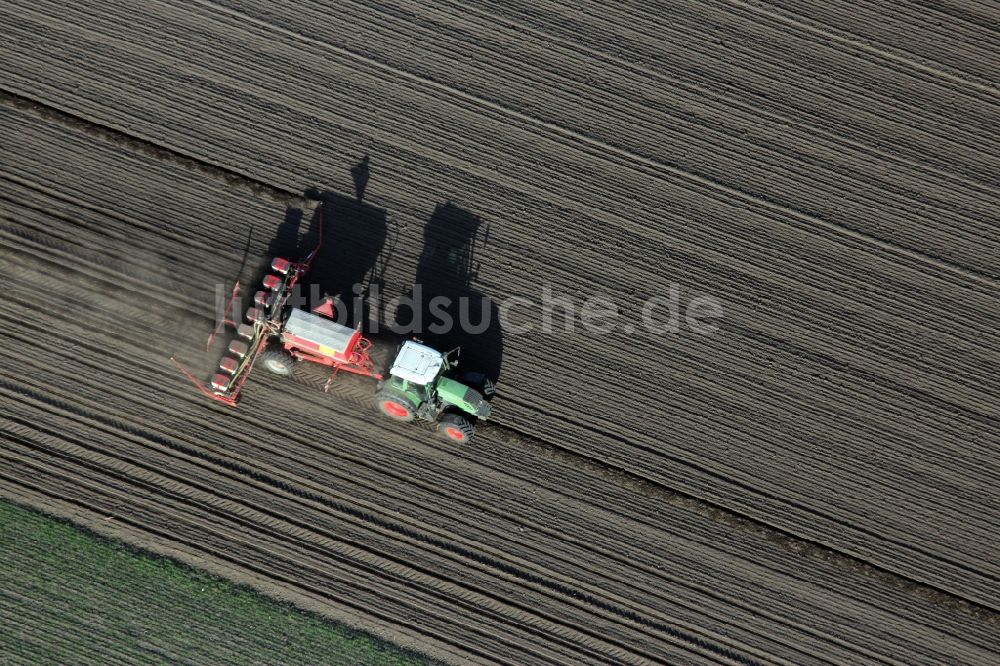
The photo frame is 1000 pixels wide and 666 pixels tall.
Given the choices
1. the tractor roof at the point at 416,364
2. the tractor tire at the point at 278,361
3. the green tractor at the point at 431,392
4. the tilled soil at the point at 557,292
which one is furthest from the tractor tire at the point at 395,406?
the tractor tire at the point at 278,361

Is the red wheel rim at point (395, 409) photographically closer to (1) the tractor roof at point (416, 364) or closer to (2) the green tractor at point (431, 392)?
(2) the green tractor at point (431, 392)

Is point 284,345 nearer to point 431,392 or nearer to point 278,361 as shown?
point 278,361

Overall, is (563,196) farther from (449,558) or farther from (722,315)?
(449,558)

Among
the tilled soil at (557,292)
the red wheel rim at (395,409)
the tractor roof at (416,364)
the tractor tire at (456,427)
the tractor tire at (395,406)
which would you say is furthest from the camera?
the tilled soil at (557,292)

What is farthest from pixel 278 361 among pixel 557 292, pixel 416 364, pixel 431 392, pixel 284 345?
pixel 557 292

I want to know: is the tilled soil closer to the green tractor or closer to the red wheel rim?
the red wheel rim

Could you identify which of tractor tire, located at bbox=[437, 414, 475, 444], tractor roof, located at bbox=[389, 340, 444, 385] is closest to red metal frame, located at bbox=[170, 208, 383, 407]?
tractor roof, located at bbox=[389, 340, 444, 385]

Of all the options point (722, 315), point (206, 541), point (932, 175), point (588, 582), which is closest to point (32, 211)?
point (206, 541)
